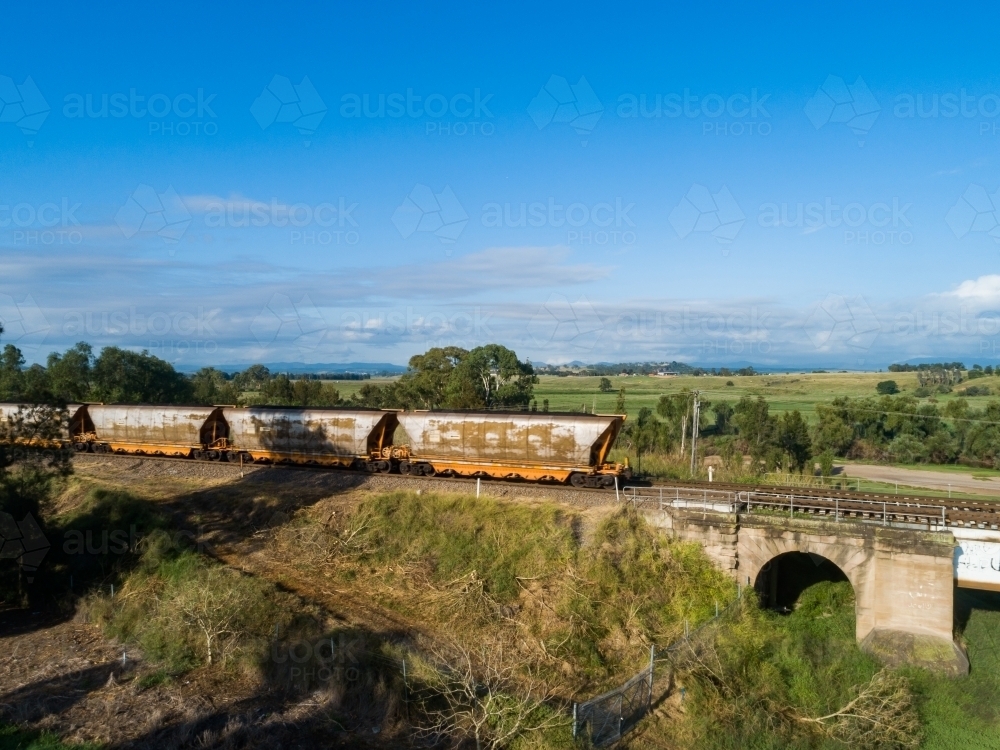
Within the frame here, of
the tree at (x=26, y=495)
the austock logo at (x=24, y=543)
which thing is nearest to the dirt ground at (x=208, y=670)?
the tree at (x=26, y=495)

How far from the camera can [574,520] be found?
22.4m

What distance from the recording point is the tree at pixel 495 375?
52.3 metres

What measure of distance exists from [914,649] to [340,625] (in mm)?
16112

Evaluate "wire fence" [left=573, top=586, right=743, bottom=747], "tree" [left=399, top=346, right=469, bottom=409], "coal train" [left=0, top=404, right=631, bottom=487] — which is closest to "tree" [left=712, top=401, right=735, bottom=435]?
"tree" [left=399, top=346, right=469, bottom=409]

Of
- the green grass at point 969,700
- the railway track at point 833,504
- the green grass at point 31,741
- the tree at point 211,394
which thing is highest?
the tree at point 211,394

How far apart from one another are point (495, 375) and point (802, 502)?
3255 cm

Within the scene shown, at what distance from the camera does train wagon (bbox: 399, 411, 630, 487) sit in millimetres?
25250

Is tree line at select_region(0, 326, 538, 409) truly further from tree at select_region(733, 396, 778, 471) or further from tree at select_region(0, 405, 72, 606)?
tree at select_region(0, 405, 72, 606)

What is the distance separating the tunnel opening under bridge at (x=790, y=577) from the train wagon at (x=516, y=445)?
6.24 m

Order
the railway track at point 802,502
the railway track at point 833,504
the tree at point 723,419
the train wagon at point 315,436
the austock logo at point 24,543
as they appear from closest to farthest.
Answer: the railway track at point 833,504
the railway track at point 802,502
the austock logo at point 24,543
the train wagon at point 315,436
the tree at point 723,419

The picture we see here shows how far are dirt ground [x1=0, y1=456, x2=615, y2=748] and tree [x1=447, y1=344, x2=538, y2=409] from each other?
23694 mm

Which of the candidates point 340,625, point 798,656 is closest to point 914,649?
point 798,656

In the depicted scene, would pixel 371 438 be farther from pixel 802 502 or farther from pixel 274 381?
pixel 274 381

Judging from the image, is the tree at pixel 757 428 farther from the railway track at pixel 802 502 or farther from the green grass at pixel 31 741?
the green grass at pixel 31 741
